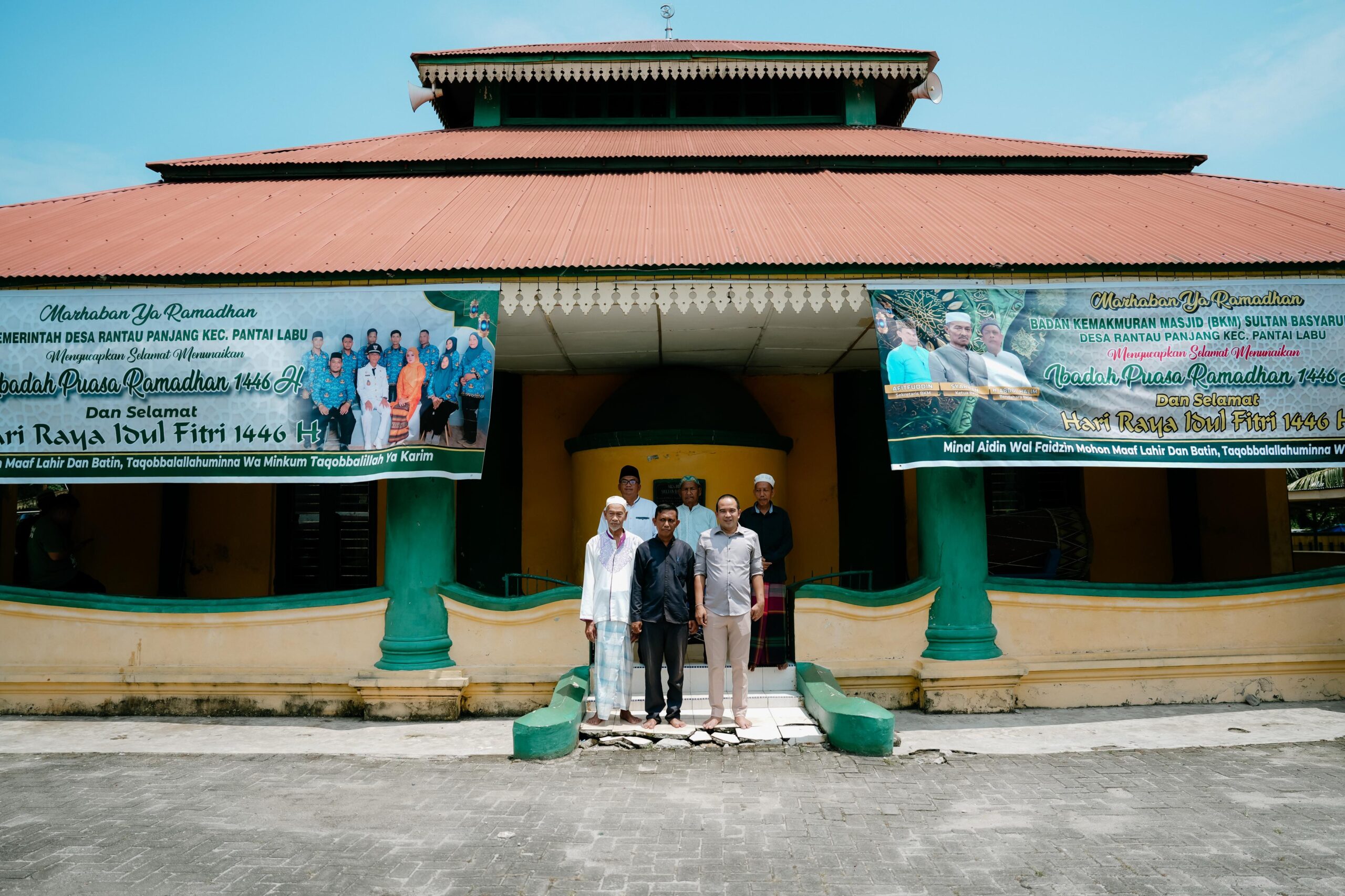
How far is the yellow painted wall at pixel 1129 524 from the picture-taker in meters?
10.9

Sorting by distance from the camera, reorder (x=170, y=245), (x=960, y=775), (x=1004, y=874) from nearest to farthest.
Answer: (x=1004, y=874)
(x=960, y=775)
(x=170, y=245)

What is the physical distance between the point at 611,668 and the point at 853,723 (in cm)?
195

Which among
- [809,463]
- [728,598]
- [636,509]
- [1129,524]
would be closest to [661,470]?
[636,509]

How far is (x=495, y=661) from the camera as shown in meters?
7.82

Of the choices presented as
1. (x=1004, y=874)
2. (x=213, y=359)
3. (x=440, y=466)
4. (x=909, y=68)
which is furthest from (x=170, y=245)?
(x=909, y=68)

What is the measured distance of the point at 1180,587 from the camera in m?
7.99

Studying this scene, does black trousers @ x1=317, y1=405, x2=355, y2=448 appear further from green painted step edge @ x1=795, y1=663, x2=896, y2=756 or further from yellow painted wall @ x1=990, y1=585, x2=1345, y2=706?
yellow painted wall @ x1=990, y1=585, x2=1345, y2=706

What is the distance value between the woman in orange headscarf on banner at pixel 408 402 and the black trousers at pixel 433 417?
4 centimetres

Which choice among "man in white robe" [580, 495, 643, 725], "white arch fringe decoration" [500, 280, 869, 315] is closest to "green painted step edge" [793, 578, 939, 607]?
"man in white robe" [580, 495, 643, 725]

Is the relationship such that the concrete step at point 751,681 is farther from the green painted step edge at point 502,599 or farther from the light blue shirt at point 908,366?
the light blue shirt at point 908,366

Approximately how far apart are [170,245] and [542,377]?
14.1ft

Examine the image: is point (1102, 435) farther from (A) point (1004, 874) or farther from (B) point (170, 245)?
(B) point (170, 245)

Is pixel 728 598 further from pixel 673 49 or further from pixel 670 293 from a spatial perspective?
pixel 673 49

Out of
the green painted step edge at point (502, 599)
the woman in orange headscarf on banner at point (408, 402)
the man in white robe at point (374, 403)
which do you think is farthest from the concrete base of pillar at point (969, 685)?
the man in white robe at point (374, 403)
